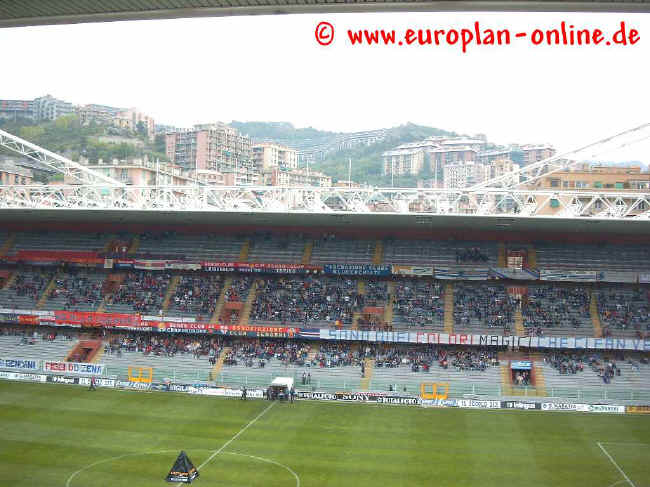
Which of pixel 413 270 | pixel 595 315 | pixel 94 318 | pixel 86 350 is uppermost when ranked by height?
pixel 413 270

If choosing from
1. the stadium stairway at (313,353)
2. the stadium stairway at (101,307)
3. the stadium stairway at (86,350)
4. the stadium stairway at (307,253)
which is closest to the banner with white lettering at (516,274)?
the stadium stairway at (313,353)

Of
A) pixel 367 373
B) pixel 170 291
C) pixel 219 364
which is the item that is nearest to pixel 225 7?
pixel 367 373

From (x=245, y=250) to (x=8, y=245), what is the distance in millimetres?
19520

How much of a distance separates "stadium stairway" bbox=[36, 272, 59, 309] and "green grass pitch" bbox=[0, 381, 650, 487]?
11.1 meters

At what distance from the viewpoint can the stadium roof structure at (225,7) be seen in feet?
28.6

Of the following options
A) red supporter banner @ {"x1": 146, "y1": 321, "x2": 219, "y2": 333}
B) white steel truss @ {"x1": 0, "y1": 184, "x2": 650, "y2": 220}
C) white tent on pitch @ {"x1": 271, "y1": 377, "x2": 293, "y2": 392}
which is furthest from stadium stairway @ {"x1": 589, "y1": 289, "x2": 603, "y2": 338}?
red supporter banner @ {"x1": 146, "y1": 321, "x2": 219, "y2": 333}

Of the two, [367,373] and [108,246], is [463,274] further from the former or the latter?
[108,246]

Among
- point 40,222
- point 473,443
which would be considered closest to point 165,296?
point 40,222

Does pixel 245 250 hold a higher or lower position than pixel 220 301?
higher

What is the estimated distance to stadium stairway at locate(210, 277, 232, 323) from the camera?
4175 centimetres

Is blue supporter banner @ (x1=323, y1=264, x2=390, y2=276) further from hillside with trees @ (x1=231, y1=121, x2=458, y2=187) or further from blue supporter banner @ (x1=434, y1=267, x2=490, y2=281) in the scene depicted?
hillside with trees @ (x1=231, y1=121, x2=458, y2=187)

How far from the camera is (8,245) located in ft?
163

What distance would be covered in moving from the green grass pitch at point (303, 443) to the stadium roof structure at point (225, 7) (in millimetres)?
16467

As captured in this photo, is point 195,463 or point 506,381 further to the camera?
point 506,381
